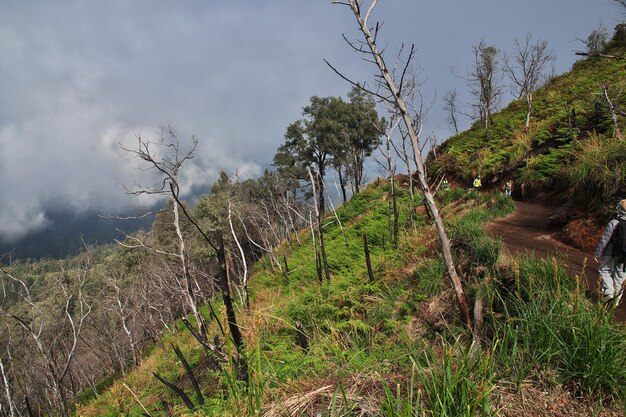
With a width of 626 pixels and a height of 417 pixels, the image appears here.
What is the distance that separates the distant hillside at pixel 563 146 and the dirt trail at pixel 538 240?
0.96 m

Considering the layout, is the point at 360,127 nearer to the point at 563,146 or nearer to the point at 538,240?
the point at 563,146

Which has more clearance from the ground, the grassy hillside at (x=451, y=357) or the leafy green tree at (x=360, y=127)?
the leafy green tree at (x=360, y=127)

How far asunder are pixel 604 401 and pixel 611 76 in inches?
902

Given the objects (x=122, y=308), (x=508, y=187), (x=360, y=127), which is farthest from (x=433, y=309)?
(x=360, y=127)

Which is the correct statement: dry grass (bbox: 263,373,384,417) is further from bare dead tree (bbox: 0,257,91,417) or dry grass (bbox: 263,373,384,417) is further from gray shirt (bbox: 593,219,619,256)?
bare dead tree (bbox: 0,257,91,417)

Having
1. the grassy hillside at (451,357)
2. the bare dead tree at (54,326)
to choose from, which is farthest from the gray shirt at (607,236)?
the bare dead tree at (54,326)

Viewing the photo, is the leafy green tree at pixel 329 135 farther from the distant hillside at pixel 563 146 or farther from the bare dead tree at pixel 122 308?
the bare dead tree at pixel 122 308

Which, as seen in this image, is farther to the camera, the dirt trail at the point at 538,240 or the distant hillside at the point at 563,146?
the distant hillside at the point at 563,146

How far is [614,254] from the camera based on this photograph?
4.23 metres

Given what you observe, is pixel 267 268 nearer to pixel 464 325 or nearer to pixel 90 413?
pixel 90 413

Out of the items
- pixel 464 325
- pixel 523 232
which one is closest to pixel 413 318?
pixel 464 325

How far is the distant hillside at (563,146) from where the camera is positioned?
7.29m

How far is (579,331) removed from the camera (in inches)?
103

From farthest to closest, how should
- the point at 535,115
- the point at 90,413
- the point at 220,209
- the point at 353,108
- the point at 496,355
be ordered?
the point at 353,108, the point at 220,209, the point at 535,115, the point at 90,413, the point at 496,355
